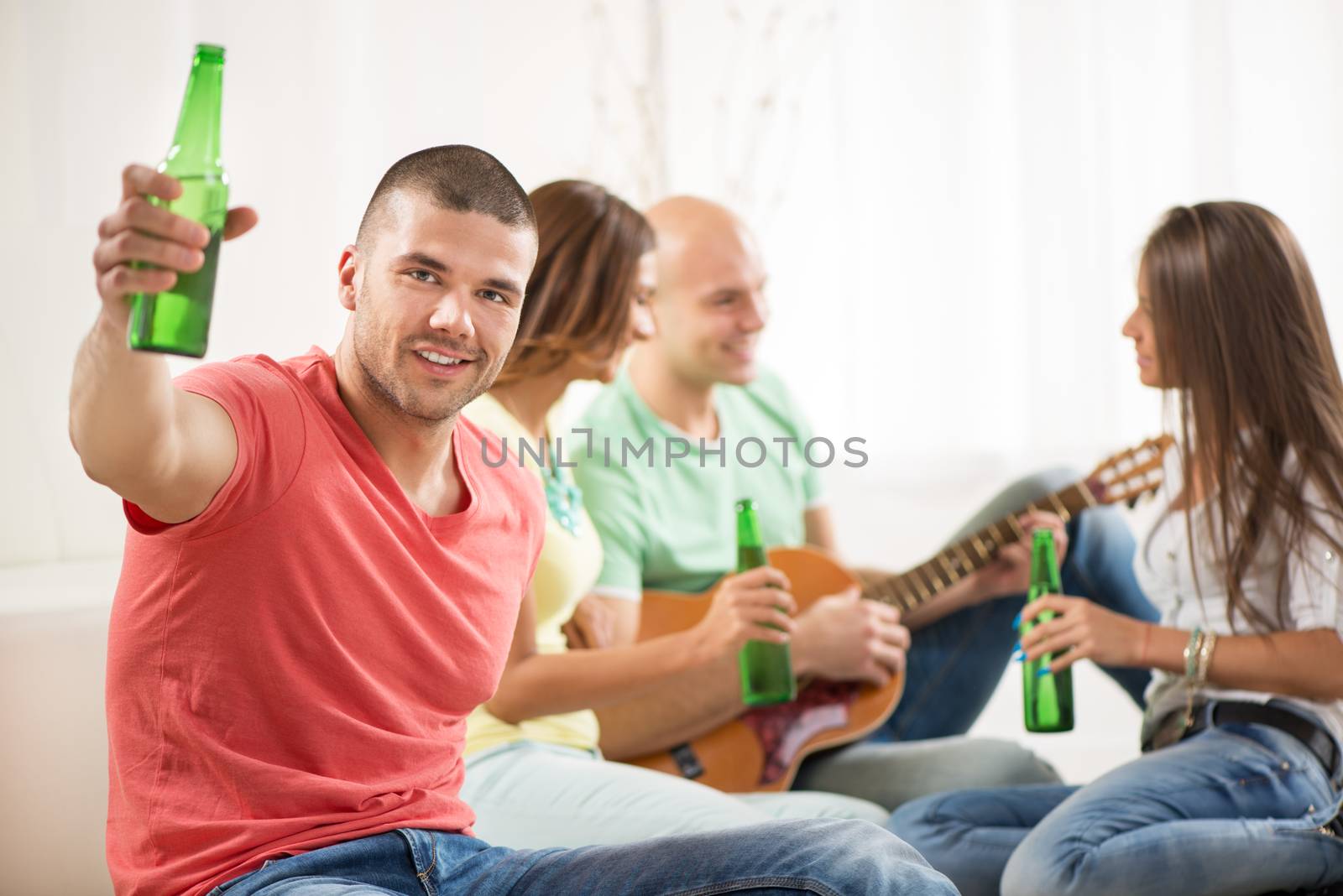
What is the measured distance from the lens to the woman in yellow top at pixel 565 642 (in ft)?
5.20

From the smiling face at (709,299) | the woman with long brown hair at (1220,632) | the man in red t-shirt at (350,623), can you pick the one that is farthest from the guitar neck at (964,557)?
the man in red t-shirt at (350,623)

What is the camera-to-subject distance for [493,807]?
1.60 metres

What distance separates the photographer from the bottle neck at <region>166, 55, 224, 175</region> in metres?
0.97

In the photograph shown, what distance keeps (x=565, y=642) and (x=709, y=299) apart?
2.35 feet

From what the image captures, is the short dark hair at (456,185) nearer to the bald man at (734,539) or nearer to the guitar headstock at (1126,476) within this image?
the bald man at (734,539)

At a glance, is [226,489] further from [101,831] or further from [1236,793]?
[1236,793]

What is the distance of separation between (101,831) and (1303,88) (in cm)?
300

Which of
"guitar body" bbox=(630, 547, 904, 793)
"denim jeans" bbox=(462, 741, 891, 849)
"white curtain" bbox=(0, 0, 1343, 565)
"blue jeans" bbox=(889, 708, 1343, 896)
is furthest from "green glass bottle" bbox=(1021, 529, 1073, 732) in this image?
"white curtain" bbox=(0, 0, 1343, 565)

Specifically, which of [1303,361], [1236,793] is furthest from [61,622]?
[1303,361]

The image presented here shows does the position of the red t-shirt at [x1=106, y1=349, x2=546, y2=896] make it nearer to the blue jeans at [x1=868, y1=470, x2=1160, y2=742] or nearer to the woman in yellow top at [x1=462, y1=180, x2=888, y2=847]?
the woman in yellow top at [x1=462, y1=180, x2=888, y2=847]

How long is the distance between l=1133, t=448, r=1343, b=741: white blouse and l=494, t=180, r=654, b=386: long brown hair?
829 mm

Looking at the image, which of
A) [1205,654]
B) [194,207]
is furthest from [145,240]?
[1205,654]

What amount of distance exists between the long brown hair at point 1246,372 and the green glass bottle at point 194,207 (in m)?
1.29

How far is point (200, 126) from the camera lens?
990mm
